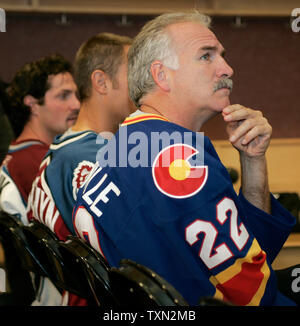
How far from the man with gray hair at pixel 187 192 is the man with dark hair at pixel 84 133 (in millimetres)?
347

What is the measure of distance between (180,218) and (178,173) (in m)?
0.08

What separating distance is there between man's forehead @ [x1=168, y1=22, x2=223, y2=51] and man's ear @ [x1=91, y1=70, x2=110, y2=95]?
576 mm

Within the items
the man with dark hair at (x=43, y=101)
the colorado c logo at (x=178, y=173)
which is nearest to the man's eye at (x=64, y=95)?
the man with dark hair at (x=43, y=101)

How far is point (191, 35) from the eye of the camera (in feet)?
4.04

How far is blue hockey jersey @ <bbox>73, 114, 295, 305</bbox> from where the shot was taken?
0.99 meters

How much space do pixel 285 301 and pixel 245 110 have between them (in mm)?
430

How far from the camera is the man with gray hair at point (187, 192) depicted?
99 centimetres

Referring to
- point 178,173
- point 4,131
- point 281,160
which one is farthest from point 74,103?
point 281,160

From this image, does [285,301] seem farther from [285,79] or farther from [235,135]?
[285,79]

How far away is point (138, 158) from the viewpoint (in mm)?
1066

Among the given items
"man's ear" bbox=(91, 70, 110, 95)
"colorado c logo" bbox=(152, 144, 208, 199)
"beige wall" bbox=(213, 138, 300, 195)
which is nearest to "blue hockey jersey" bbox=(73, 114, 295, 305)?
"colorado c logo" bbox=(152, 144, 208, 199)

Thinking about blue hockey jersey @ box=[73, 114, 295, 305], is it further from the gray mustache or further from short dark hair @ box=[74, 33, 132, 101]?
short dark hair @ box=[74, 33, 132, 101]

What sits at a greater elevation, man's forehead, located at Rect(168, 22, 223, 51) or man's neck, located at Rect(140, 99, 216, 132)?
man's forehead, located at Rect(168, 22, 223, 51)

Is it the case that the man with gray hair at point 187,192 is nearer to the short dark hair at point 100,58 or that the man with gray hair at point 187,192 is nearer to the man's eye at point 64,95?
the short dark hair at point 100,58
